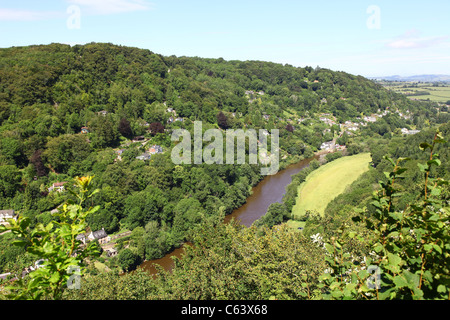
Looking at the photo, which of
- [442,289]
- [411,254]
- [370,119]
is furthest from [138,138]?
[370,119]

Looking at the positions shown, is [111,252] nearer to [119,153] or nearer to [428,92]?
[119,153]

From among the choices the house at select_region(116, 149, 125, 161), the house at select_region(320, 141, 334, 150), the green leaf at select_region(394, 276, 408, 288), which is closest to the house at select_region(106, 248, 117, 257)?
the house at select_region(116, 149, 125, 161)

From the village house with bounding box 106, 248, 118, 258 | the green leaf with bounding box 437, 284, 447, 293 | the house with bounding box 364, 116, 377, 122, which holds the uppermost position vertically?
the green leaf with bounding box 437, 284, 447, 293

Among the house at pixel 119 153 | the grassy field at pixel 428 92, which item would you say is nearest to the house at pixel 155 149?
the house at pixel 119 153

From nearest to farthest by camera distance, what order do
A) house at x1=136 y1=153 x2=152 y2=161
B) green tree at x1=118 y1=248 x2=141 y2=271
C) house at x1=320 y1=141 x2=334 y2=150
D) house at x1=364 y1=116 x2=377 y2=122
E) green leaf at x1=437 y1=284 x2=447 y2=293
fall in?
green leaf at x1=437 y1=284 x2=447 y2=293 < green tree at x1=118 y1=248 x2=141 y2=271 < house at x1=136 y1=153 x2=152 y2=161 < house at x1=320 y1=141 x2=334 y2=150 < house at x1=364 y1=116 x2=377 y2=122

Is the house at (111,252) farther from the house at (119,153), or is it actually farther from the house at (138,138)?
the house at (138,138)

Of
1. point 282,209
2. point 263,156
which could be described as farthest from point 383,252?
point 263,156

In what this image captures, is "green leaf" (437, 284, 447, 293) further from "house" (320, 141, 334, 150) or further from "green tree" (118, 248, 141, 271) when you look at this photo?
"house" (320, 141, 334, 150)
